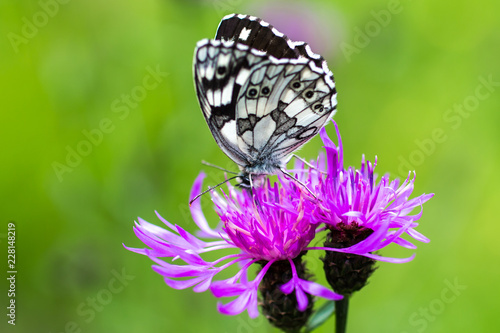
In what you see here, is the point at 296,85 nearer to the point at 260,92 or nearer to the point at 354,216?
the point at 260,92

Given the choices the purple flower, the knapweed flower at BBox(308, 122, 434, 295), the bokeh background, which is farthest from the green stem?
the bokeh background

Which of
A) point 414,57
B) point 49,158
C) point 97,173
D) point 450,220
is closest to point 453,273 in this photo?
point 450,220

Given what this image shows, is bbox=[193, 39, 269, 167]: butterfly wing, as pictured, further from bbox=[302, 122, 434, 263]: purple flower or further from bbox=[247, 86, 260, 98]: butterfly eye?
bbox=[302, 122, 434, 263]: purple flower

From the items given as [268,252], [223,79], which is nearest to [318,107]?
[223,79]

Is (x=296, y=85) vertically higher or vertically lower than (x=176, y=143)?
lower

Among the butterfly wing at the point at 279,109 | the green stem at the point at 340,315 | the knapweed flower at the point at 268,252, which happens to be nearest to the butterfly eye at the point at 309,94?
the butterfly wing at the point at 279,109

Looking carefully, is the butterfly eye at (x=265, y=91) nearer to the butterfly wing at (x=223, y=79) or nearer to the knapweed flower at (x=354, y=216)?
the butterfly wing at (x=223, y=79)
